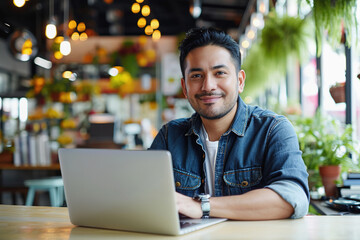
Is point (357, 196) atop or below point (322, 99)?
below

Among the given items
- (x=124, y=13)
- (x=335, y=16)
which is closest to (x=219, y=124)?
(x=335, y=16)

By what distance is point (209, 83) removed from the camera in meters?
1.86

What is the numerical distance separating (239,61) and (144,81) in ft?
21.6

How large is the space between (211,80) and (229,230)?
75 cm

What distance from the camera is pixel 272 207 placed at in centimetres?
149

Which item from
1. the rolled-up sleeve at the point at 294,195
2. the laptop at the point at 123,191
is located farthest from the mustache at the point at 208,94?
the laptop at the point at 123,191

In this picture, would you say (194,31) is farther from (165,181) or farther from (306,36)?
(306,36)

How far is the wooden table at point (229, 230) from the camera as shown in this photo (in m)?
1.26

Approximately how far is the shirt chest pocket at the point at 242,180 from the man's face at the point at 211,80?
273 mm

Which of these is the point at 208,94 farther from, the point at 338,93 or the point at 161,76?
the point at 161,76

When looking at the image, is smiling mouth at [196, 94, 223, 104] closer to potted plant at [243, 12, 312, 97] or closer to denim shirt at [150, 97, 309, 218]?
denim shirt at [150, 97, 309, 218]

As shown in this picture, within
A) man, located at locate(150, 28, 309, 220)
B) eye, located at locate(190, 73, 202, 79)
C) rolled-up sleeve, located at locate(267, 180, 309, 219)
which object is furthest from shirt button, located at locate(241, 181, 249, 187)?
eye, located at locate(190, 73, 202, 79)

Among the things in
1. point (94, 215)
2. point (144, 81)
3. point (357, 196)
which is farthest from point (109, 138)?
point (94, 215)

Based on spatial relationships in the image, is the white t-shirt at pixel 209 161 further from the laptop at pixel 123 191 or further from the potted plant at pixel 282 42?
the potted plant at pixel 282 42
